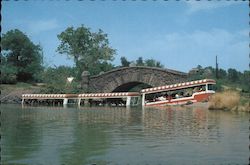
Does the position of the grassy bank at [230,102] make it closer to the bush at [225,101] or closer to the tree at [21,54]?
the bush at [225,101]

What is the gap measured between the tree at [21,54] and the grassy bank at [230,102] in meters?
40.0

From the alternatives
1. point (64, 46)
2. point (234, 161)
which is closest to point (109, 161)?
point (234, 161)

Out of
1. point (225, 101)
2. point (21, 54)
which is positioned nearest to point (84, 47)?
point (21, 54)

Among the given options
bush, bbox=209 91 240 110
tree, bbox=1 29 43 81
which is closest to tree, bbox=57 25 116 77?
tree, bbox=1 29 43 81

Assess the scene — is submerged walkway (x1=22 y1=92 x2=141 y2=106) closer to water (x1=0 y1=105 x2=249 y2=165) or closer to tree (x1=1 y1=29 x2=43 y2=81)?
tree (x1=1 y1=29 x2=43 y2=81)

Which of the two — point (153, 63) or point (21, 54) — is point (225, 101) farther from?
point (153, 63)

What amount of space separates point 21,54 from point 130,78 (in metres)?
21.2

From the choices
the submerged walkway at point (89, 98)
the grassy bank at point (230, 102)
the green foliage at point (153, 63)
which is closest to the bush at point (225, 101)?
the grassy bank at point (230, 102)

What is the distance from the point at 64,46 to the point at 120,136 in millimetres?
58952

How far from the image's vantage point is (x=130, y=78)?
161 ft

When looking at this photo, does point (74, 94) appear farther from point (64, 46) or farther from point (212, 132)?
point (212, 132)

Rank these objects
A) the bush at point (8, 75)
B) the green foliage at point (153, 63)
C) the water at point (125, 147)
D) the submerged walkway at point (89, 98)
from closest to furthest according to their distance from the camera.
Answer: the water at point (125, 147) < the submerged walkway at point (89, 98) < the bush at point (8, 75) < the green foliage at point (153, 63)

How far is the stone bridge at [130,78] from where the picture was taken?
45844mm

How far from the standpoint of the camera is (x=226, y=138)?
11562mm
